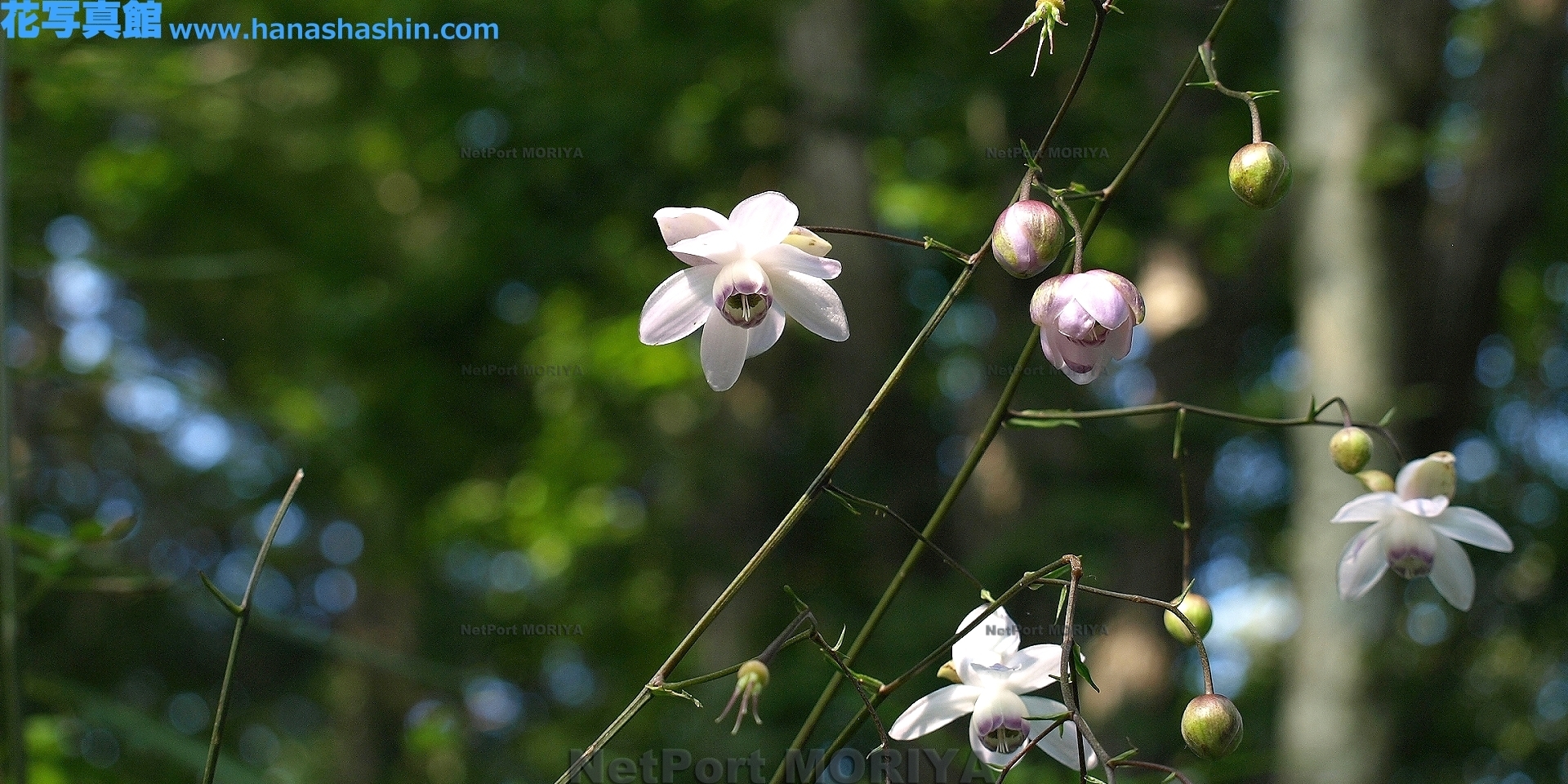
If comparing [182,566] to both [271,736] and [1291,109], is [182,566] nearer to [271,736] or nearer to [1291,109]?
[271,736]

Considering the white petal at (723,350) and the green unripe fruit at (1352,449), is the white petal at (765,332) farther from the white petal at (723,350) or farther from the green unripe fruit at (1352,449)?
the green unripe fruit at (1352,449)

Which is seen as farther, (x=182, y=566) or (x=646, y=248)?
(x=182, y=566)

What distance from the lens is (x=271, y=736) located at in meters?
11.7

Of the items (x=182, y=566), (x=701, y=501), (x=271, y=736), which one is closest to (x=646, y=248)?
(x=701, y=501)

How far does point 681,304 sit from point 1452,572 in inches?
28.8

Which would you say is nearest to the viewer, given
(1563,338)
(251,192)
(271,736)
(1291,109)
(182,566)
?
(1291,109)

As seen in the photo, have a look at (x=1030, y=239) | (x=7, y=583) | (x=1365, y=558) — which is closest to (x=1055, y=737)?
(x=1030, y=239)

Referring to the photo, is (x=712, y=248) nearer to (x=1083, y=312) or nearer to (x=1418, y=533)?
(x=1083, y=312)

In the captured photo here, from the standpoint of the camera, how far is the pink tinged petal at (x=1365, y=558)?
99 cm

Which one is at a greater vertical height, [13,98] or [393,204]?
[13,98]

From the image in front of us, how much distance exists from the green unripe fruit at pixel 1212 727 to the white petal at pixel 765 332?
1.15 feet

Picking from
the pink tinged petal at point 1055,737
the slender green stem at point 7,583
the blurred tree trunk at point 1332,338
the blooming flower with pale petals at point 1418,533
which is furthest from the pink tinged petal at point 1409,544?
the blurred tree trunk at point 1332,338

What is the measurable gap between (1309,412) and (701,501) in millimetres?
4800

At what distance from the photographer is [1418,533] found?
0.99 metres
